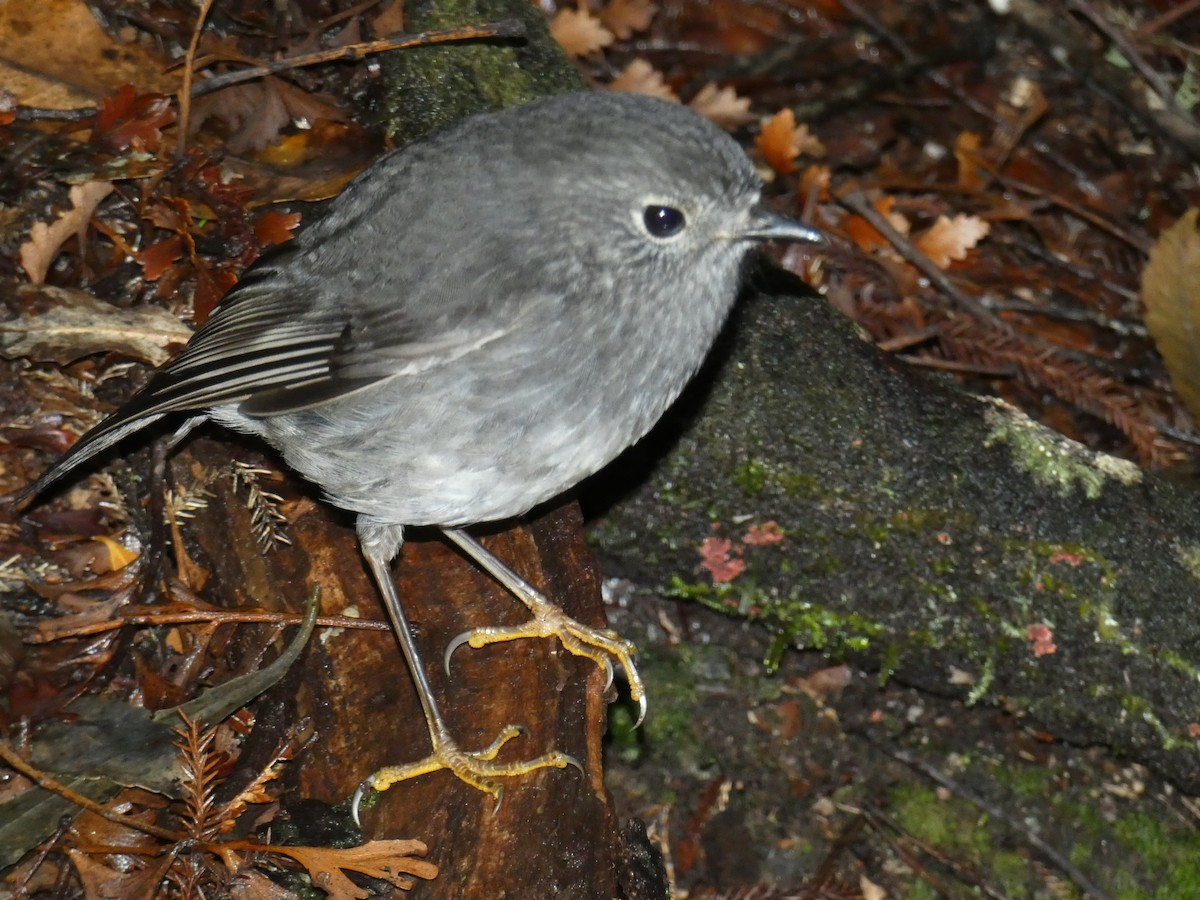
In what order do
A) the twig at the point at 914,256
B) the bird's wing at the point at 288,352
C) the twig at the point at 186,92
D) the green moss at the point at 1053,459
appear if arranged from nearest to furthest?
the bird's wing at the point at 288,352
the twig at the point at 186,92
the green moss at the point at 1053,459
the twig at the point at 914,256

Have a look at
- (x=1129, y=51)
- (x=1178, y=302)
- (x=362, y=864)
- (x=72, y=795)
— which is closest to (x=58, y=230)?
(x=72, y=795)

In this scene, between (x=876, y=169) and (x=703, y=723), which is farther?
(x=876, y=169)

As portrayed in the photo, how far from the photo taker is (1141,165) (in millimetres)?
6562

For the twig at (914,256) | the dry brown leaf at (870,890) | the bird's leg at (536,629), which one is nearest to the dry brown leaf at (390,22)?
the bird's leg at (536,629)

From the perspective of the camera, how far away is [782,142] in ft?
19.7

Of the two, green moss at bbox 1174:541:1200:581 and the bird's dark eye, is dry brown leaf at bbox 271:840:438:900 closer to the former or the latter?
the bird's dark eye

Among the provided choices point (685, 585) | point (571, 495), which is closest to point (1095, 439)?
point (685, 585)

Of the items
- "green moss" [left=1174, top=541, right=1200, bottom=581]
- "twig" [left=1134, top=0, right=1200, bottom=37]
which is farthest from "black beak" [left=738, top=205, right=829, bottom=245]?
"twig" [left=1134, top=0, right=1200, bottom=37]

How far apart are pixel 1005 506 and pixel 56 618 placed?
310 cm

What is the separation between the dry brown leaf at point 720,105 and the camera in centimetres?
609

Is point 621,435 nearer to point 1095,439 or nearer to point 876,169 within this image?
point 1095,439

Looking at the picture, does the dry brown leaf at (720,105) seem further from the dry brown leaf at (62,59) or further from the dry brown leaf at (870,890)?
the dry brown leaf at (870,890)

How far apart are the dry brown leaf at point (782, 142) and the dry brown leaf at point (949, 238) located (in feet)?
2.39

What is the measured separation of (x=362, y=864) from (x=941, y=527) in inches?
90.1
